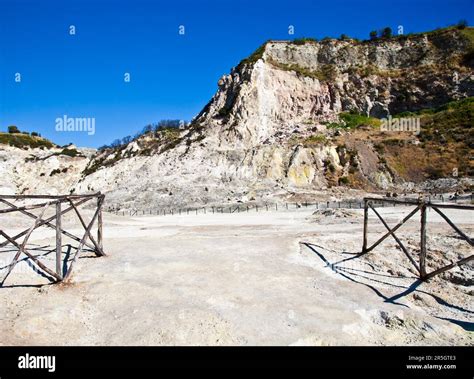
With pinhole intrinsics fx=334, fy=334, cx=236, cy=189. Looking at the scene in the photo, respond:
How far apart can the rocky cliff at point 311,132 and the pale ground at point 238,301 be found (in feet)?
83.8

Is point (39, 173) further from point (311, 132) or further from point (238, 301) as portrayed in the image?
point (238, 301)

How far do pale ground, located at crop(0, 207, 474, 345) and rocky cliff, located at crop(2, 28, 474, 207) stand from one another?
2555 centimetres

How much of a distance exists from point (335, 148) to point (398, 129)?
47.0 feet

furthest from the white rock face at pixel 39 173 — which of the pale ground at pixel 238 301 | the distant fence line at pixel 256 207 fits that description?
the pale ground at pixel 238 301

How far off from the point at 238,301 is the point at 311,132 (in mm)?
44937

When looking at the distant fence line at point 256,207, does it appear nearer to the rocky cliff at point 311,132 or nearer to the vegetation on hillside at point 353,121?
the rocky cliff at point 311,132

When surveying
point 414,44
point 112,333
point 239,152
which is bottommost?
point 112,333

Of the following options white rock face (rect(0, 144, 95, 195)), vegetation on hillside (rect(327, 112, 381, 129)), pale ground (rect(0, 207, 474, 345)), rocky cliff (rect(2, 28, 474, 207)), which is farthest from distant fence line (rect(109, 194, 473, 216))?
white rock face (rect(0, 144, 95, 195))

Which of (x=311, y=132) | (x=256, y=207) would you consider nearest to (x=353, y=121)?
(x=311, y=132)

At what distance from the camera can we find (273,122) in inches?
2066

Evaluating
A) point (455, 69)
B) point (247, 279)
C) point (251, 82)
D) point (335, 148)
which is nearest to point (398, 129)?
point (335, 148)
